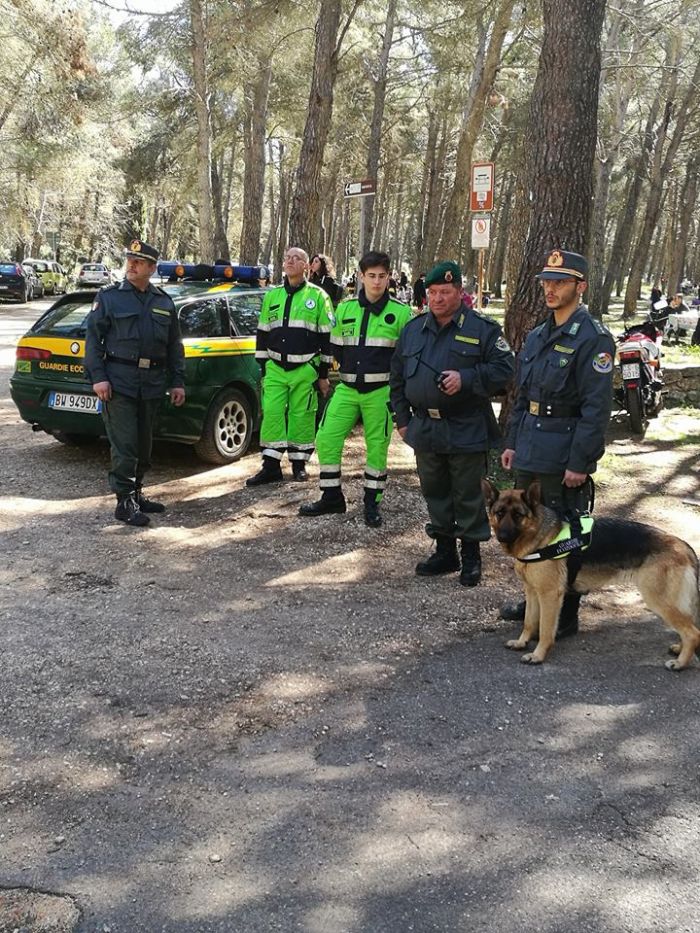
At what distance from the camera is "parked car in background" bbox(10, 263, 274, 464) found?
7234 millimetres

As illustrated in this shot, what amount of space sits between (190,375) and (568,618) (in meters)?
4.15

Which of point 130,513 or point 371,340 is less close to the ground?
point 371,340

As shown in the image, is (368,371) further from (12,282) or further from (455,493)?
(12,282)

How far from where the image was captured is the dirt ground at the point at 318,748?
A: 252cm

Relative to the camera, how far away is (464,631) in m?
4.63

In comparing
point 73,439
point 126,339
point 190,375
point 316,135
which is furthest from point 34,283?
point 126,339

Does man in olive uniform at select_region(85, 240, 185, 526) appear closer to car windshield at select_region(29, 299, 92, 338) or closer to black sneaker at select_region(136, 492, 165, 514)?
black sneaker at select_region(136, 492, 165, 514)

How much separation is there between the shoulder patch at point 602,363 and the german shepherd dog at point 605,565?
704mm

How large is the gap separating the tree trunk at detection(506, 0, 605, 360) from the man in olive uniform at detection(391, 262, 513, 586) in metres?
2.26

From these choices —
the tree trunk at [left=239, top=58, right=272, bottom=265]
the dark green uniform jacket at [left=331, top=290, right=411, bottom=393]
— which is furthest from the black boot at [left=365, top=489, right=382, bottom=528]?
the tree trunk at [left=239, top=58, right=272, bottom=265]

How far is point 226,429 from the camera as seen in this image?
26.0 ft

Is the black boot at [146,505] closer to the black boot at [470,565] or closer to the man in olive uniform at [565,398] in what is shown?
the black boot at [470,565]

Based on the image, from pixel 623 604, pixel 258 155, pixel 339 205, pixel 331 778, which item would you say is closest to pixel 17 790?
pixel 331 778

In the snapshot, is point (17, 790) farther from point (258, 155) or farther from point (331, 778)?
point (258, 155)
